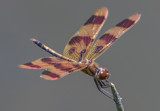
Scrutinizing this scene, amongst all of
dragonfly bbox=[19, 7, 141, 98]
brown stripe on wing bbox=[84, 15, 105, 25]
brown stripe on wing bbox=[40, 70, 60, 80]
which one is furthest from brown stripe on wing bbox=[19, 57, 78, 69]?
brown stripe on wing bbox=[84, 15, 105, 25]

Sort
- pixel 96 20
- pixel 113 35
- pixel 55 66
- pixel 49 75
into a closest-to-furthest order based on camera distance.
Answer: pixel 49 75 < pixel 55 66 < pixel 113 35 < pixel 96 20

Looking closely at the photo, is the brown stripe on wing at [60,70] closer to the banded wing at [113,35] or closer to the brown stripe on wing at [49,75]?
the brown stripe on wing at [49,75]

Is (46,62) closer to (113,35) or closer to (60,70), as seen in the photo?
(60,70)

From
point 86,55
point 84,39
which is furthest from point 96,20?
point 86,55

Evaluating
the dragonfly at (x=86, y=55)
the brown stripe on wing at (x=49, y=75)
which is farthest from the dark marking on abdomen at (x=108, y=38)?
the brown stripe on wing at (x=49, y=75)

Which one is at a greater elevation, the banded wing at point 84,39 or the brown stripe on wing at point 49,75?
the banded wing at point 84,39

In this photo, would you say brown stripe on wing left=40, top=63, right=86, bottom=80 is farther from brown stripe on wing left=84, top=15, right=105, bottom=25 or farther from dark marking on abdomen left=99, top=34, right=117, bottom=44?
brown stripe on wing left=84, top=15, right=105, bottom=25

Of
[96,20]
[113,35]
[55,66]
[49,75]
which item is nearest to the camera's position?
[49,75]

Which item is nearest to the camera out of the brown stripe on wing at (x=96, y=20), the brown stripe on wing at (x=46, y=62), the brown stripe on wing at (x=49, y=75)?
the brown stripe on wing at (x=49, y=75)
